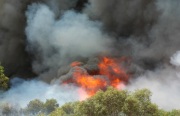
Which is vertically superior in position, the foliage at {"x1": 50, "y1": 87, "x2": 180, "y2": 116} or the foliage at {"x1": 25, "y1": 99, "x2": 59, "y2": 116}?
the foliage at {"x1": 25, "y1": 99, "x2": 59, "y2": 116}

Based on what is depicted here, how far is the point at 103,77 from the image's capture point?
334 feet

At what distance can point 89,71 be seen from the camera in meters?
104

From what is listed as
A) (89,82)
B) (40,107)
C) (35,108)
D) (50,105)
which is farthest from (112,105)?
(89,82)

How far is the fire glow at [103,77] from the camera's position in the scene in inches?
3900

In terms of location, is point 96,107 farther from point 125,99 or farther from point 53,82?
point 53,82

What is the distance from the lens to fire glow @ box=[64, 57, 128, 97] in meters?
99.1

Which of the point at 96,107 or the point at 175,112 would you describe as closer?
the point at 96,107

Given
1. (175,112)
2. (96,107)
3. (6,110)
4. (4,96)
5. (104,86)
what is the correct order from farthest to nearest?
(104,86)
(4,96)
(6,110)
(175,112)
(96,107)

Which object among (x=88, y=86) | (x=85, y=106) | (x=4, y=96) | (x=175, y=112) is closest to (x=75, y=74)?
(x=88, y=86)

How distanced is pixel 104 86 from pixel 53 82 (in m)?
12.7

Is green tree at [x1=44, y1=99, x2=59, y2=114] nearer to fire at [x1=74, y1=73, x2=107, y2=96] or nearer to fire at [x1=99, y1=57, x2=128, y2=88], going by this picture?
fire at [x1=74, y1=73, x2=107, y2=96]

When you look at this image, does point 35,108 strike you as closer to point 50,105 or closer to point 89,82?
point 50,105

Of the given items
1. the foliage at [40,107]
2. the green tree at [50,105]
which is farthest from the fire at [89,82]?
the foliage at [40,107]

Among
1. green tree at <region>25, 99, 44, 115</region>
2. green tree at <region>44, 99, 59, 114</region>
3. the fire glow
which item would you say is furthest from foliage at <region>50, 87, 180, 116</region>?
the fire glow
